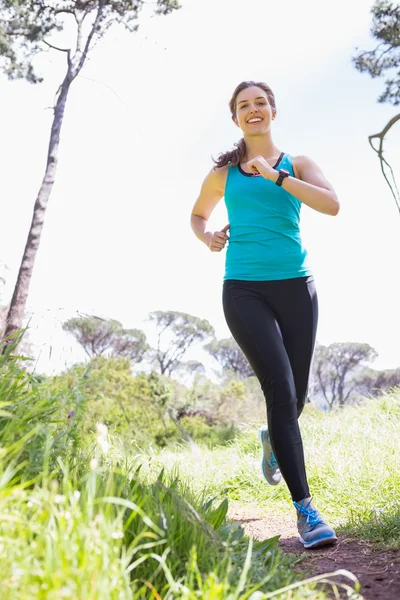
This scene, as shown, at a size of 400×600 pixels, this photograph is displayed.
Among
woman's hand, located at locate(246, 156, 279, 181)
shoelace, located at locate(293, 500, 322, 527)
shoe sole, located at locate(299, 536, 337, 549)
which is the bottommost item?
shoe sole, located at locate(299, 536, 337, 549)

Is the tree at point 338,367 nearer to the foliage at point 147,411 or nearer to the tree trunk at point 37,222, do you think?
the foliage at point 147,411

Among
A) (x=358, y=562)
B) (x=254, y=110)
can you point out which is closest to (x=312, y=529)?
(x=358, y=562)

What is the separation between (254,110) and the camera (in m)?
3.11

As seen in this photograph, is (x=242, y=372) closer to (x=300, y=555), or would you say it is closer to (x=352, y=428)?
(x=352, y=428)

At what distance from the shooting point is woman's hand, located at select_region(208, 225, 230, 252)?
9.97ft

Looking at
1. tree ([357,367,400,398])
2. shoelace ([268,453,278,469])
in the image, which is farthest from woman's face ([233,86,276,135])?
tree ([357,367,400,398])

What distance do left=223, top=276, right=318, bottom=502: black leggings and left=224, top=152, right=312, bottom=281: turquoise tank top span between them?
5 cm

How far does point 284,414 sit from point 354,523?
82 cm

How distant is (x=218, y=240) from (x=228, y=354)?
22.2 metres

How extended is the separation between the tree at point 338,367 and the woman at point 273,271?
22619 mm

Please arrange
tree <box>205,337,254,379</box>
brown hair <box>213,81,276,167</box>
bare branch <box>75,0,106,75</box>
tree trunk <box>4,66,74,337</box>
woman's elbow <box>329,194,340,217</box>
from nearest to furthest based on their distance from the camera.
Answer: woman's elbow <box>329,194,340,217</box>, brown hair <box>213,81,276,167</box>, tree trunk <box>4,66,74,337</box>, bare branch <box>75,0,106,75</box>, tree <box>205,337,254,379</box>

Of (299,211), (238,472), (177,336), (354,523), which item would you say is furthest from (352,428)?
(177,336)

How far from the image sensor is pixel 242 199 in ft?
9.86

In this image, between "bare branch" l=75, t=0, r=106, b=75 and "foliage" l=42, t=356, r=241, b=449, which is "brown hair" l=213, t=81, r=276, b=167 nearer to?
"foliage" l=42, t=356, r=241, b=449
